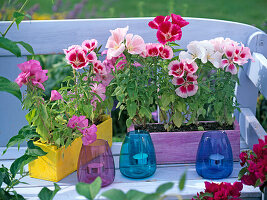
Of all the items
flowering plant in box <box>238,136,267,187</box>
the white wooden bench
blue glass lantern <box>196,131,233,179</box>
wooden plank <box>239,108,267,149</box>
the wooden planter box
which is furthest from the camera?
the white wooden bench

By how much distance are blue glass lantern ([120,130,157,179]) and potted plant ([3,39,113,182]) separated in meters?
0.12

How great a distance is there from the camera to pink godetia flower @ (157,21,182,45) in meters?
1.56

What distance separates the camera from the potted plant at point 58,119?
145cm

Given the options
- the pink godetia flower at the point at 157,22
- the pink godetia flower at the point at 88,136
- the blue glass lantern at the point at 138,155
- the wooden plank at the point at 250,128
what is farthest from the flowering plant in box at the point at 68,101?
the wooden plank at the point at 250,128

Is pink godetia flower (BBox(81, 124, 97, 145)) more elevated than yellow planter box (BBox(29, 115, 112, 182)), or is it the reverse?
pink godetia flower (BBox(81, 124, 97, 145))

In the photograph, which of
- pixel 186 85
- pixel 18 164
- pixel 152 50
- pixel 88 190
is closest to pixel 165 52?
pixel 152 50

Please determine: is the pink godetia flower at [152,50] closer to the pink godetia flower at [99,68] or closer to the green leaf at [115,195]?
the pink godetia flower at [99,68]

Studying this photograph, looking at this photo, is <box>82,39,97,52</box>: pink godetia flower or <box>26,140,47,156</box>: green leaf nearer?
→ <box>26,140,47,156</box>: green leaf

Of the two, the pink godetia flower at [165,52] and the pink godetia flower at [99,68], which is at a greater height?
the pink godetia flower at [165,52]

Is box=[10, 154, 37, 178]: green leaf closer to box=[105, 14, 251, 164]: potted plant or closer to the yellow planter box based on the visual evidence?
the yellow planter box

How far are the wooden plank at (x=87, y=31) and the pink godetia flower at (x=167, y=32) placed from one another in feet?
1.52

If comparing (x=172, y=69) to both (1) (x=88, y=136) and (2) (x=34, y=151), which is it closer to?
(1) (x=88, y=136)

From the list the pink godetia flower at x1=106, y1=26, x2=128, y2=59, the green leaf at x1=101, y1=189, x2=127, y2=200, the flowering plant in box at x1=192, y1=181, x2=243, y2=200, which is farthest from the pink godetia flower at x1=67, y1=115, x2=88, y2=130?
the green leaf at x1=101, y1=189, x2=127, y2=200

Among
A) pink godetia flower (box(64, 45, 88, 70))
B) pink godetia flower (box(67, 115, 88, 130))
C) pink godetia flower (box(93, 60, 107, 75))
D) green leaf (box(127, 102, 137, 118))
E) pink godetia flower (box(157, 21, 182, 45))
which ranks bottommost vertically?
pink godetia flower (box(67, 115, 88, 130))
